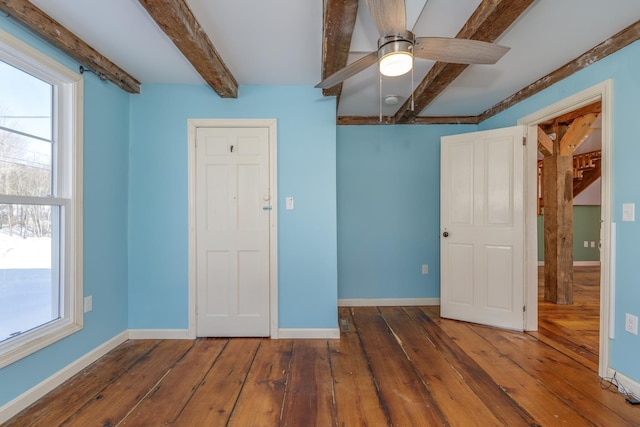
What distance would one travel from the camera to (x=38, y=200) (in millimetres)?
1833

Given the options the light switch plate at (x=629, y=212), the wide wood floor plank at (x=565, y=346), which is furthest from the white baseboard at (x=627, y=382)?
the light switch plate at (x=629, y=212)

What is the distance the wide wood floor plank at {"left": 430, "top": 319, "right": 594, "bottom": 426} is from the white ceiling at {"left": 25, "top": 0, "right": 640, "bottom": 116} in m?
2.29

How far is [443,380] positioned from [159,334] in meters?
2.38

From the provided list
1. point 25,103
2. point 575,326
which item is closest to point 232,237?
point 25,103

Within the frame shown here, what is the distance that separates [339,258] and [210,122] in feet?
6.81

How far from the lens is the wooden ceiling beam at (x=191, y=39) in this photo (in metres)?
1.51

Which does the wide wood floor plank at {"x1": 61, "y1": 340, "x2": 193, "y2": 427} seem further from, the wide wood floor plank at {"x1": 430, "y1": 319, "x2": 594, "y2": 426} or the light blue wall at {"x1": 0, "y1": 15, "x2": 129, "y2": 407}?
the wide wood floor plank at {"x1": 430, "y1": 319, "x2": 594, "y2": 426}

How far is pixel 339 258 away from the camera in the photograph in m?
3.55

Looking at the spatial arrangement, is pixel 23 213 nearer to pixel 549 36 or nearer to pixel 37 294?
pixel 37 294

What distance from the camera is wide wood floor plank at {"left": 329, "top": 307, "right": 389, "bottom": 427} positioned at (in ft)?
5.24

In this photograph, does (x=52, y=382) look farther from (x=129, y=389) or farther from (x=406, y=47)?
(x=406, y=47)

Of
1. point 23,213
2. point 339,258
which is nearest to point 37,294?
point 23,213

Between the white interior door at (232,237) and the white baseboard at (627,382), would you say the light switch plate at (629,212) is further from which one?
the white interior door at (232,237)

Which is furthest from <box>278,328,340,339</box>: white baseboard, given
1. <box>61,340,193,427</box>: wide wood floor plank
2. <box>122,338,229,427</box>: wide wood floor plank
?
<box>61,340,193,427</box>: wide wood floor plank
